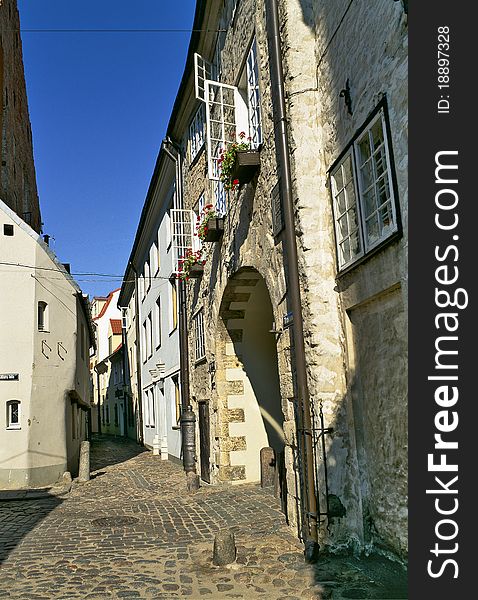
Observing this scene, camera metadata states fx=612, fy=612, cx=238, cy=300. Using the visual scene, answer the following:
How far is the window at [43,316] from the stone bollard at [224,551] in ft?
30.5

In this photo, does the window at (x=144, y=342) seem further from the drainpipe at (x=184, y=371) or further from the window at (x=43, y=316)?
the window at (x=43, y=316)

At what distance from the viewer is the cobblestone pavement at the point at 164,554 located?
5254 millimetres

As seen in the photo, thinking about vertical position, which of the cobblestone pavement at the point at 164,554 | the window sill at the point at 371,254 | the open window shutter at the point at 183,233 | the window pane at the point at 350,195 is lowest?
the cobblestone pavement at the point at 164,554

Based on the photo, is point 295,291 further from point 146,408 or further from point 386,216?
point 146,408

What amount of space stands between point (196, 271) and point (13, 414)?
16.6ft

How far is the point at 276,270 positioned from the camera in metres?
7.47

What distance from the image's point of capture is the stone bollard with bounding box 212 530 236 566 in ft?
19.7

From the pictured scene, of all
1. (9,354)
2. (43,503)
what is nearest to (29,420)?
(9,354)

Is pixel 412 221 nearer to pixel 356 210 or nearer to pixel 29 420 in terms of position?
pixel 356 210

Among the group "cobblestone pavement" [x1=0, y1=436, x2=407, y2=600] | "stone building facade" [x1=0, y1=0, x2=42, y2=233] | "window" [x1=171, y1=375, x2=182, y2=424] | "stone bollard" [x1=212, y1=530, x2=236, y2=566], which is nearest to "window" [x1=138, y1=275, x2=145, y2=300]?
"stone building facade" [x1=0, y1=0, x2=42, y2=233]

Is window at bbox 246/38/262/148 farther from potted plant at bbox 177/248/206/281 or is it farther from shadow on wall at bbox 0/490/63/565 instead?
shadow on wall at bbox 0/490/63/565

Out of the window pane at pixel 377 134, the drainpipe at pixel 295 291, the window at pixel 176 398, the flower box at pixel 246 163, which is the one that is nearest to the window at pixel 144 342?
the window at pixel 176 398

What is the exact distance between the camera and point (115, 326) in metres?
41.3

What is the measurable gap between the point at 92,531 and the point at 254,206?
16.0 feet
